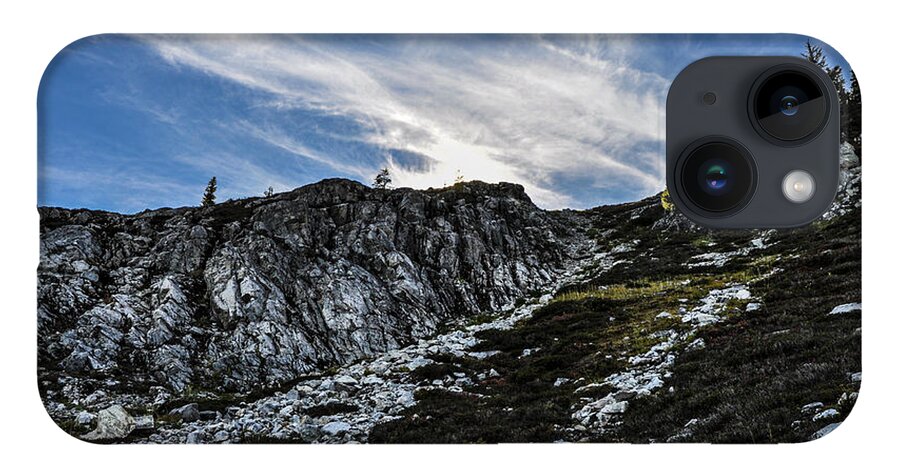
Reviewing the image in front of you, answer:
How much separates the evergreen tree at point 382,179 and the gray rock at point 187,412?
187 inches

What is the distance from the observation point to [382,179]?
10.5 meters

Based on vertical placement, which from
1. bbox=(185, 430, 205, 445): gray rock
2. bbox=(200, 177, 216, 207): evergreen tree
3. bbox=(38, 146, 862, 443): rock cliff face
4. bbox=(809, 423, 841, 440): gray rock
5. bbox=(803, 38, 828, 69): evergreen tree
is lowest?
bbox=(185, 430, 205, 445): gray rock

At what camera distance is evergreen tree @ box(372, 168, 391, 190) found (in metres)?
10.5

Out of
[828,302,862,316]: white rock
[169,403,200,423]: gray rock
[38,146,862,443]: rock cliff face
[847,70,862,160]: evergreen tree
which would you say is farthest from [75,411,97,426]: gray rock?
[847,70,862,160]: evergreen tree

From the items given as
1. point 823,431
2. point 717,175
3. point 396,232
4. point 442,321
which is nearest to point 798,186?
point 717,175

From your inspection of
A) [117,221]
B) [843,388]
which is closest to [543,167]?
[843,388]

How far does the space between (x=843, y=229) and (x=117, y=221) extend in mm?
12088

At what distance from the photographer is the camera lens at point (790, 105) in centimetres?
980

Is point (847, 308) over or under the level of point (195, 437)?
over

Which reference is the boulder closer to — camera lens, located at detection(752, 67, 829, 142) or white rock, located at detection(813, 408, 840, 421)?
white rock, located at detection(813, 408, 840, 421)

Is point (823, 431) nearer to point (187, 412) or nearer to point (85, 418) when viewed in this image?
point (187, 412)

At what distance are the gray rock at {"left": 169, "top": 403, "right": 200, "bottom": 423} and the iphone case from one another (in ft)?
0.11

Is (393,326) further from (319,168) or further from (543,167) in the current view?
(543,167)

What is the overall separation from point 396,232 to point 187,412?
15.0ft
